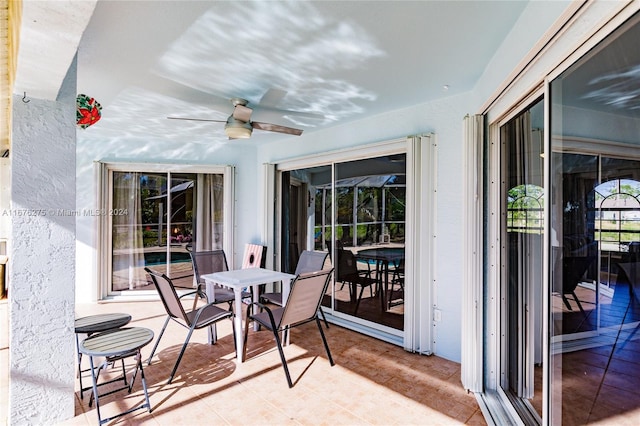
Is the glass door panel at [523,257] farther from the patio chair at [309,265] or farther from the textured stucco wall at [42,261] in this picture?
the textured stucco wall at [42,261]

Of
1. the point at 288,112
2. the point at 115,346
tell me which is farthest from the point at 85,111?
the point at 288,112

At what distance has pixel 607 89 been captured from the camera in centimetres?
129

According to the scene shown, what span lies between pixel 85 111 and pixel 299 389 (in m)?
2.66

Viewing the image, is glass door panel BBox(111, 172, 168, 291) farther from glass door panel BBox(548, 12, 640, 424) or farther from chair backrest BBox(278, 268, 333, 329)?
glass door panel BBox(548, 12, 640, 424)

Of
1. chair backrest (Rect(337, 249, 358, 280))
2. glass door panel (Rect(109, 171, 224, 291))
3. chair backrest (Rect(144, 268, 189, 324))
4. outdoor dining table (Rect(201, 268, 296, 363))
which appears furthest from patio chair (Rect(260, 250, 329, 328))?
glass door panel (Rect(109, 171, 224, 291))

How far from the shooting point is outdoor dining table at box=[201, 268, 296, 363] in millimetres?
3260

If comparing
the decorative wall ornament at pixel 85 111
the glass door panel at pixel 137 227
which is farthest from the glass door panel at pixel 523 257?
the glass door panel at pixel 137 227

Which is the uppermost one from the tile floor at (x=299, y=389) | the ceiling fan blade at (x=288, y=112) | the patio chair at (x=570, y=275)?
the ceiling fan blade at (x=288, y=112)

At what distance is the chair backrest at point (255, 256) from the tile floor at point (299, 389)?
145cm

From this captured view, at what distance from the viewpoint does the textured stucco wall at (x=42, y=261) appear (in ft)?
7.04

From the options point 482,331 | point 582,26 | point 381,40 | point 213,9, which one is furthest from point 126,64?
point 482,331

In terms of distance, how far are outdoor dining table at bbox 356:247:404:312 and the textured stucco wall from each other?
283 centimetres

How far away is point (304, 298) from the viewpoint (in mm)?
3033

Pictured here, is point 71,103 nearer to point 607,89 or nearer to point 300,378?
point 300,378
